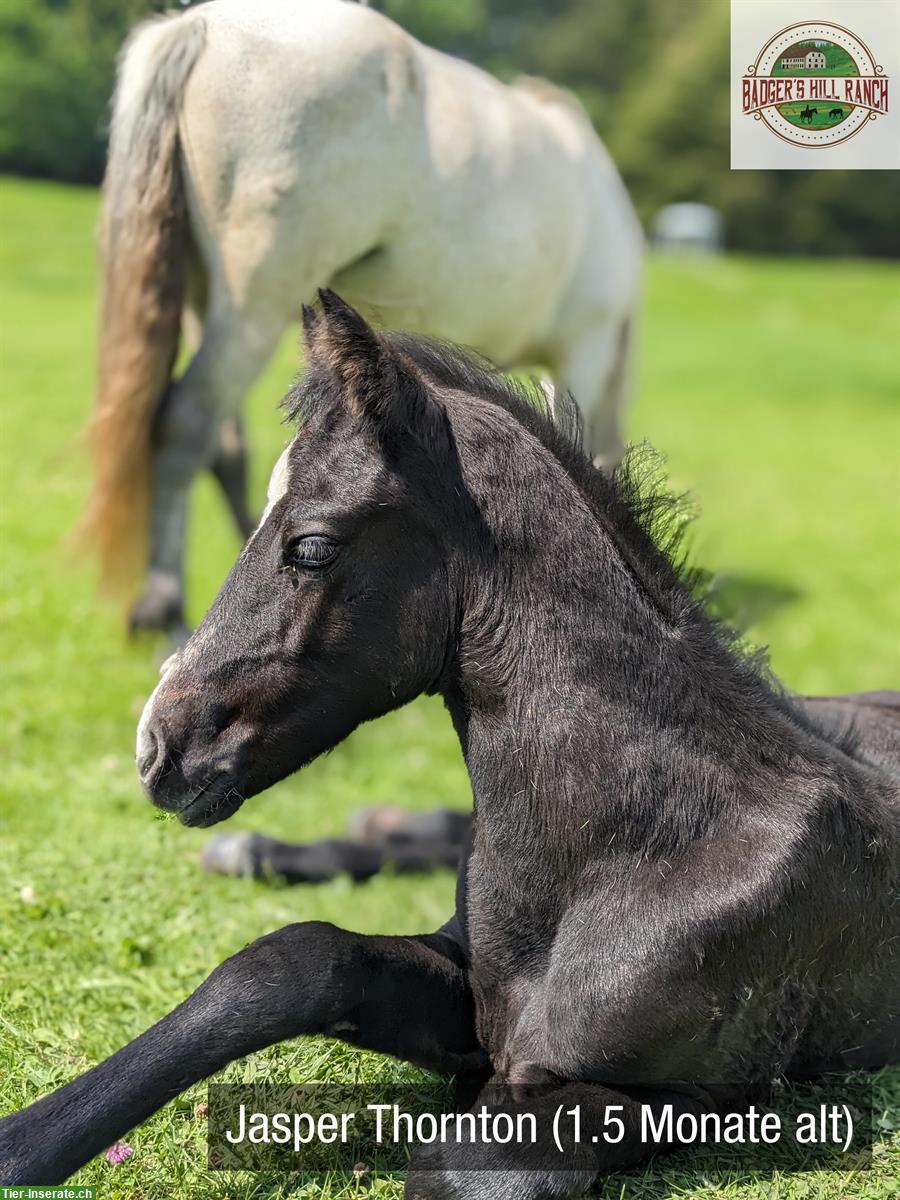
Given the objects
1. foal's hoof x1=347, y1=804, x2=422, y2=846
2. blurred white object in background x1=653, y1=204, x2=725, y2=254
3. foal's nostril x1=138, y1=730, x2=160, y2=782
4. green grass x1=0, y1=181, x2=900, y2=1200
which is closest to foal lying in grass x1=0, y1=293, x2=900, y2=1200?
foal's nostril x1=138, y1=730, x2=160, y2=782

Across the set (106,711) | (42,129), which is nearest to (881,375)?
(42,129)

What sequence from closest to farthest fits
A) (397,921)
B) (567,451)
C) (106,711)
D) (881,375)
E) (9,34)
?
(567,451) → (397,921) → (106,711) → (9,34) → (881,375)

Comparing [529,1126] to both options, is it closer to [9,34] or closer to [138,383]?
[138,383]

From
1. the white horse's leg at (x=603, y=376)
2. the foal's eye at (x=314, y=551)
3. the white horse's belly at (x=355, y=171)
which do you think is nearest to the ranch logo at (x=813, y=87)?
the white horse's belly at (x=355, y=171)

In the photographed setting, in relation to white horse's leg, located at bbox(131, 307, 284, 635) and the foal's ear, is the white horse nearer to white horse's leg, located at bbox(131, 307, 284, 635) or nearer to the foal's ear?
white horse's leg, located at bbox(131, 307, 284, 635)

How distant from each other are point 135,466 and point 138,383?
34 cm

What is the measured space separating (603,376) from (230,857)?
329cm

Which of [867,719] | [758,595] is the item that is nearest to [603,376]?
[758,595]

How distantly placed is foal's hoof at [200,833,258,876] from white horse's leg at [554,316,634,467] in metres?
2.42

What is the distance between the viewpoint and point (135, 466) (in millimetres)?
5098

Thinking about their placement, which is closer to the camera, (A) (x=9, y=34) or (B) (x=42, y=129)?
(A) (x=9, y=34)

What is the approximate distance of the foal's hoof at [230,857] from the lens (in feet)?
14.2

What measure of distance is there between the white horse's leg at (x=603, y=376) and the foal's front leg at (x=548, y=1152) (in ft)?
11.7
